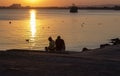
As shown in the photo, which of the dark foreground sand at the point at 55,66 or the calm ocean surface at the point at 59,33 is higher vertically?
the calm ocean surface at the point at 59,33

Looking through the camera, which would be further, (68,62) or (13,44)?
(13,44)

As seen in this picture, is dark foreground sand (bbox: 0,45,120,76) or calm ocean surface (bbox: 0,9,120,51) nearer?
dark foreground sand (bbox: 0,45,120,76)

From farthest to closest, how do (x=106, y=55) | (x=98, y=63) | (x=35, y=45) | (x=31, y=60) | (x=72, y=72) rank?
1. (x=35, y=45)
2. (x=106, y=55)
3. (x=31, y=60)
4. (x=98, y=63)
5. (x=72, y=72)

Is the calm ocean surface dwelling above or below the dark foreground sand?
above

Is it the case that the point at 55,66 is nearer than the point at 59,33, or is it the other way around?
the point at 55,66

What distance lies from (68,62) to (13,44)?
112ft

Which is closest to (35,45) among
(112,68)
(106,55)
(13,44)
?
(13,44)

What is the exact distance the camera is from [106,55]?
50.6 ft

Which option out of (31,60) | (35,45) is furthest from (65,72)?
(35,45)

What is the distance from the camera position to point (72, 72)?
1138cm

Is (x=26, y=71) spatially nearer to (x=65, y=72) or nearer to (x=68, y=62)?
(x=65, y=72)

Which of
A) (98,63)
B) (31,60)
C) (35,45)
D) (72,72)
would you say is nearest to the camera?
(72,72)

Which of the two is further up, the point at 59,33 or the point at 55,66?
the point at 59,33

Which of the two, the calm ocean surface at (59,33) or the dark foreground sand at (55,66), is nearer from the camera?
the dark foreground sand at (55,66)
